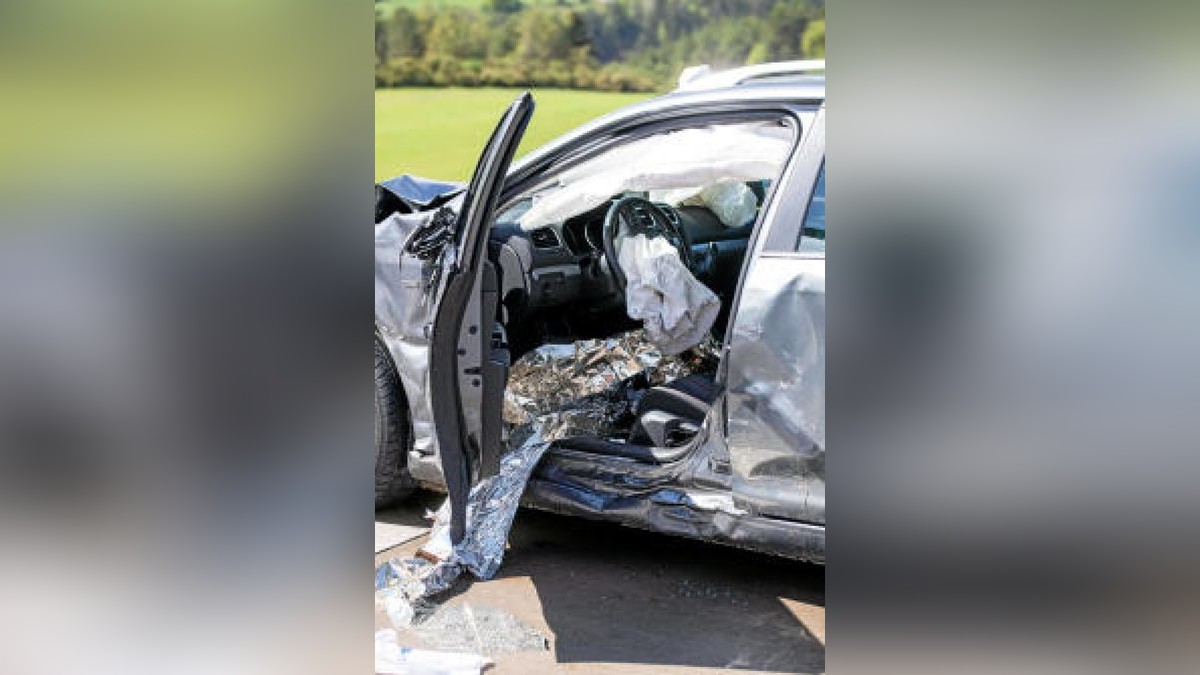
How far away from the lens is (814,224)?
334 cm

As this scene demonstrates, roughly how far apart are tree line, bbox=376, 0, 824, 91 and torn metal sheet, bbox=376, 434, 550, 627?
13.1ft

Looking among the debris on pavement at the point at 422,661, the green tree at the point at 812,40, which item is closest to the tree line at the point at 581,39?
the green tree at the point at 812,40

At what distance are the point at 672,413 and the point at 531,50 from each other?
782cm

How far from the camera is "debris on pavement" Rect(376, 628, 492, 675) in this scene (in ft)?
10.5

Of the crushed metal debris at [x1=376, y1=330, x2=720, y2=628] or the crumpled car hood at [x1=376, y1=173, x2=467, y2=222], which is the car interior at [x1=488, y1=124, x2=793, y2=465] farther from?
the crumpled car hood at [x1=376, y1=173, x2=467, y2=222]

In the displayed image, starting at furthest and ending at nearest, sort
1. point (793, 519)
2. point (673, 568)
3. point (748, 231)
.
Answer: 1. point (748, 231)
2. point (673, 568)
3. point (793, 519)

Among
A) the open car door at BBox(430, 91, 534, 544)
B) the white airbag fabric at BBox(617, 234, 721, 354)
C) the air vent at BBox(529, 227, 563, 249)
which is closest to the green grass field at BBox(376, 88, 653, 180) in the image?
the air vent at BBox(529, 227, 563, 249)

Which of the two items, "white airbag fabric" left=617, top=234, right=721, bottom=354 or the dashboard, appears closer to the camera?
"white airbag fabric" left=617, top=234, right=721, bottom=354

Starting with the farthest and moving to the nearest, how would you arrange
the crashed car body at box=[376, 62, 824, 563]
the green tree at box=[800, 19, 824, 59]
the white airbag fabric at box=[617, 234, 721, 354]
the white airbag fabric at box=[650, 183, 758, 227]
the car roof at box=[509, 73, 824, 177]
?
1. the green tree at box=[800, 19, 824, 59]
2. the white airbag fabric at box=[650, 183, 758, 227]
3. the white airbag fabric at box=[617, 234, 721, 354]
4. the car roof at box=[509, 73, 824, 177]
5. the crashed car body at box=[376, 62, 824, 563]

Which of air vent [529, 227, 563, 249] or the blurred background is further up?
the blurred background
